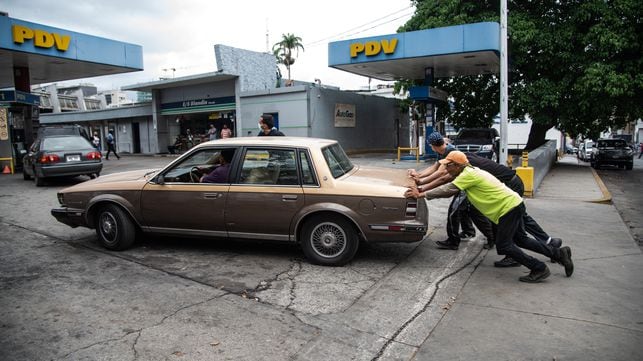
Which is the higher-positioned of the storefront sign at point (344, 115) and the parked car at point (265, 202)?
the storefront sign at point (344, 115)

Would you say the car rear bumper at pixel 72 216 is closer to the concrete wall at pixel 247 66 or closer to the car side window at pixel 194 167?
the car side window at pixel 194 167

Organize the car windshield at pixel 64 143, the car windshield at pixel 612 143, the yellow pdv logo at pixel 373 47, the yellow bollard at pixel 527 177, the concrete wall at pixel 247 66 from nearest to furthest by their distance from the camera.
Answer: the yellow bollard at pixel 527 177 → the car windshield at pixel 64 143 → the yellow pdv logo at pixel 373 47 → the car windshield at pixel 612 143 → the concrete wall at pixel 247 66

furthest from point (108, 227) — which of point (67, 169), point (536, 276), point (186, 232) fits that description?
point (67, 169)

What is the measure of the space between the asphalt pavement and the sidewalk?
16mm

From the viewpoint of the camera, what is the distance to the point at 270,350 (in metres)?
3.43

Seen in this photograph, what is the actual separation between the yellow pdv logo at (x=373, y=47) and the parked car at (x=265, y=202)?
1305cm

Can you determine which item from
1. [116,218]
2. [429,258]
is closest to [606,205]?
[429,258]

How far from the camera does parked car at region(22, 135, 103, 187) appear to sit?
40.7ft

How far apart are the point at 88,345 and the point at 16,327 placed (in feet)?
2.70

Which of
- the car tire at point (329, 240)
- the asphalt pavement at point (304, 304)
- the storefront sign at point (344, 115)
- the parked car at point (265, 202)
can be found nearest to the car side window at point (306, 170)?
the parked car at point (265, 202)

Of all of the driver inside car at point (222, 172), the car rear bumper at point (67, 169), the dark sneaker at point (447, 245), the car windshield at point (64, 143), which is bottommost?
the dark sneaker at point (447, 245)

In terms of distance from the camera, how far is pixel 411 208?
5074 mm

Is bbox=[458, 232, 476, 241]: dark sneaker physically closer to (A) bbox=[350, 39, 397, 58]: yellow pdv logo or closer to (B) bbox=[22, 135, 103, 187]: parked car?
(B) bbox=[22, 135, 103, 187]: parked car

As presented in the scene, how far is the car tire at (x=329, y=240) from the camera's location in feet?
17.3
